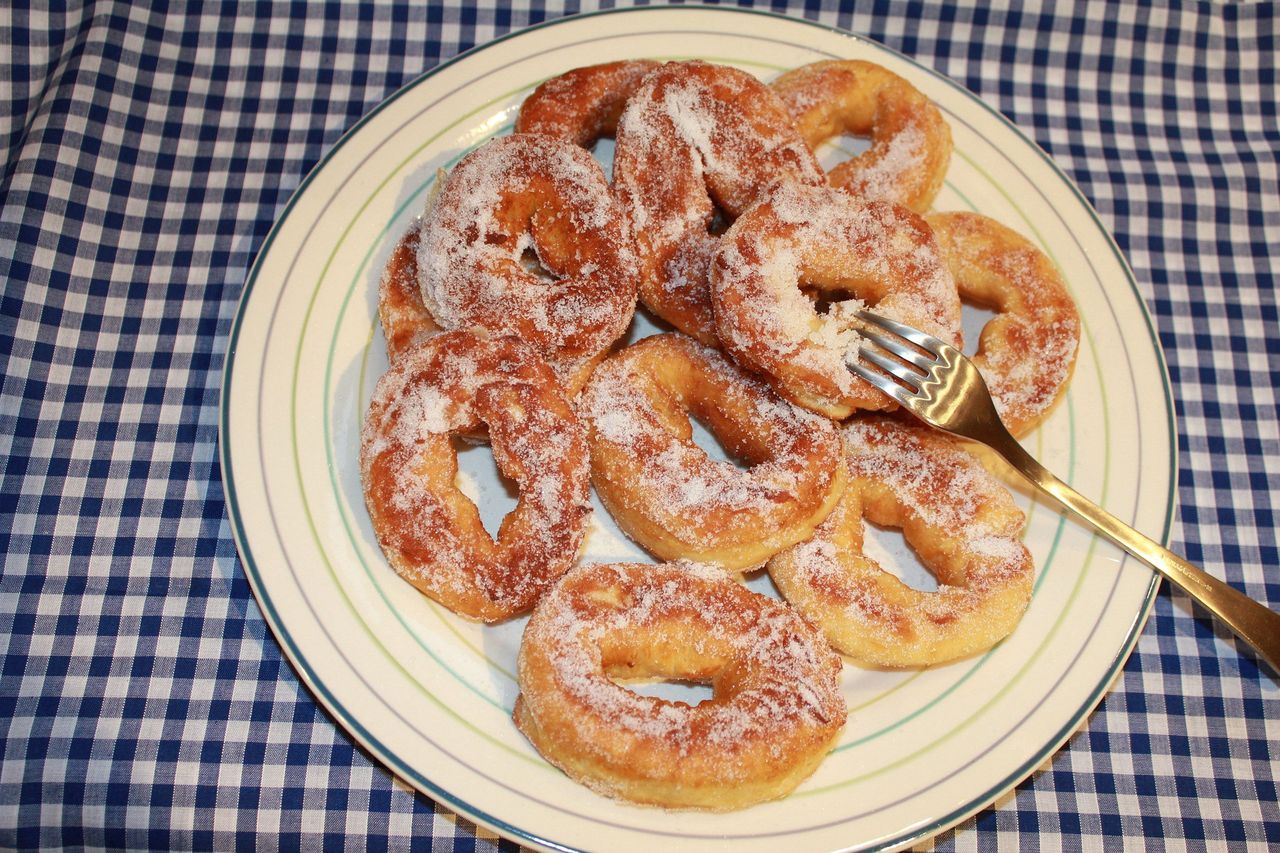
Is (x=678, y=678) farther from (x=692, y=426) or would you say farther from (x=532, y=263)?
(x=532, y=263)

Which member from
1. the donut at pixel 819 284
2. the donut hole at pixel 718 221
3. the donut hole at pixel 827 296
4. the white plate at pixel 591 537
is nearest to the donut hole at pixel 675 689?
the white plate at pixel 591 537

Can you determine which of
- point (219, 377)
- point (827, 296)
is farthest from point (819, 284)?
point (219, 377)

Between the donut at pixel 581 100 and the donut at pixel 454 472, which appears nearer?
the donut at pixel 454 472

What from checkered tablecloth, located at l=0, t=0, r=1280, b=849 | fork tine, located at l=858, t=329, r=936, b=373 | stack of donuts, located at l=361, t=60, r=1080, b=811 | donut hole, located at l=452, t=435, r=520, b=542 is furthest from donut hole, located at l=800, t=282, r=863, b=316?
checkered tablecloth, located at l=0, t=0, r=1280, b=849

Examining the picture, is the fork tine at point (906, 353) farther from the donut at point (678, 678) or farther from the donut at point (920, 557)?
the donut at point (678, 678)

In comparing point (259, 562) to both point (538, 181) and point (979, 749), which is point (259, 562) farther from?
point (979, 749)

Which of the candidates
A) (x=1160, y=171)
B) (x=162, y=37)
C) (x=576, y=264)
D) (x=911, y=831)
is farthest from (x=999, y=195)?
(x=162, y=37)

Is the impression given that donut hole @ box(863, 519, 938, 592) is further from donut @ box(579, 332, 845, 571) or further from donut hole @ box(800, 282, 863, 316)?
donut hole @ box(800, 282, 863, 316)
